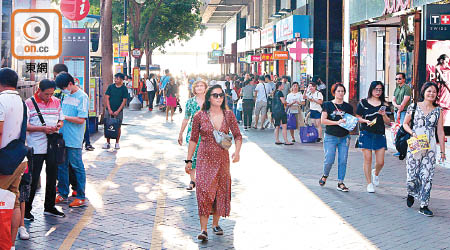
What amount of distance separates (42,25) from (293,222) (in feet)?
13.9

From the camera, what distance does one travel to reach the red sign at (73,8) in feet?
62.1

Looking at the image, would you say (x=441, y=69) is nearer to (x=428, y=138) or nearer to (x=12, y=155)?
(x=428, y=138)

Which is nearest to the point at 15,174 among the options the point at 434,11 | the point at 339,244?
the point at 339,244

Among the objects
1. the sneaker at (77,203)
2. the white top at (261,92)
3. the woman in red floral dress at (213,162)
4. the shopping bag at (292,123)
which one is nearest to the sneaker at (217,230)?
the woman in red floral dress at (213,162)

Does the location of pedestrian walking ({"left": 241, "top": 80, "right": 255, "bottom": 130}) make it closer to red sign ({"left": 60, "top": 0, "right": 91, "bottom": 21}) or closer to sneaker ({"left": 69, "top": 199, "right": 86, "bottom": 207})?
red sign ({"left": 60, "top": 0, "right": 91, "bottom": 21})

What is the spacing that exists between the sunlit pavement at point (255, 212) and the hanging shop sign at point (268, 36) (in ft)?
81.9

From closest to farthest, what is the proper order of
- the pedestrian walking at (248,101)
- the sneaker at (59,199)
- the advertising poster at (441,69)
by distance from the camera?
1. the sneaker at (59,199)
2. the advertising poster at (441,69)
3. the pedestrian walking at (248,101)

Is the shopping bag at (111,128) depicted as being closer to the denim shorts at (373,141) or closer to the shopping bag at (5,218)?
the denim shorts at (373,141)

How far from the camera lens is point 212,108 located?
759 cm

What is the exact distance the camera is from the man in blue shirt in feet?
29.4

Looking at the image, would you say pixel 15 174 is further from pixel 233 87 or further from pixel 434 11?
pixel 233 87

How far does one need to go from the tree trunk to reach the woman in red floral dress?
14602 millimetres

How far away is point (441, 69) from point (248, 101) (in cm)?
777

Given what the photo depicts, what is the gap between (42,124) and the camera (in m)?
7.87
